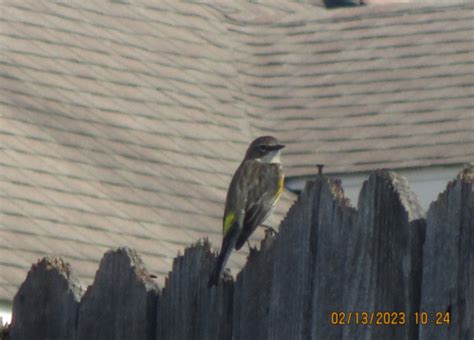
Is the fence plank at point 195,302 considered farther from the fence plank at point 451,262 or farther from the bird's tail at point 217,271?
the fence plank at point 451,262

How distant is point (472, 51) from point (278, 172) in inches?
305

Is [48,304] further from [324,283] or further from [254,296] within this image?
[324,283]

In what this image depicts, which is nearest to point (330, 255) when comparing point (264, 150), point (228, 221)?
point (228, 221)

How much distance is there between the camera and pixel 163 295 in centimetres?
486

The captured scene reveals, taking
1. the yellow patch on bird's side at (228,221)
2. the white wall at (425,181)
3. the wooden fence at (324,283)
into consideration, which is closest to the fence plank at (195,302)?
the wooden fence at (324,283)

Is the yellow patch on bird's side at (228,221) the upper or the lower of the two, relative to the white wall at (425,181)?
lower

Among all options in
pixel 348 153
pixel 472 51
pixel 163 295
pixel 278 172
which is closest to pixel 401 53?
pixel 472 51

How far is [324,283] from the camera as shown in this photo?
172 inches

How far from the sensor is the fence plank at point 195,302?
4.67 metres

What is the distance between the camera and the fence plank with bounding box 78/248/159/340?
490 centimetres

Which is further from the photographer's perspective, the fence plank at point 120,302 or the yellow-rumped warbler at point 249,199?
the yellow-rumped warbler at point 249,199

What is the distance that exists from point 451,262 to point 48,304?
164 centimetres

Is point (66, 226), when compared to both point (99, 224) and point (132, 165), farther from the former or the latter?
point (132, 165)

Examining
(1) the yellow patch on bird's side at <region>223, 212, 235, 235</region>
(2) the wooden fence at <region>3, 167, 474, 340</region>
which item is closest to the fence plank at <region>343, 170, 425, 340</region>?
(2) the wooden fence at <region>3, 167, 474, 340</region>
